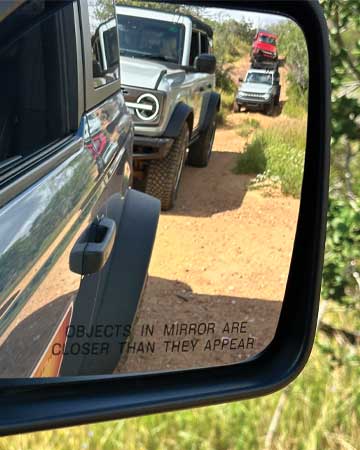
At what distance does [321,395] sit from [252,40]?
6.39 ft

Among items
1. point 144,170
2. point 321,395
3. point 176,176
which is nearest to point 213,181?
point 176,176

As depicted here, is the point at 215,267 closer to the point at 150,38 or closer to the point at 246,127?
the point at 246,127

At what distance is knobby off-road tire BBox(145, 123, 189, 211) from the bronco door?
15cm

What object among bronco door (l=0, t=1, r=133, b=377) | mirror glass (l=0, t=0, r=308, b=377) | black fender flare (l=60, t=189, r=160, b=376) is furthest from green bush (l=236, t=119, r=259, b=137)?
bronco door (l=0, t=1, r=133, b=377)

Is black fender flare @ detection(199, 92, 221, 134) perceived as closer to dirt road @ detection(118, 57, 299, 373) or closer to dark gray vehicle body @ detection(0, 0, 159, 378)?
dirt road @ detection(118, 57, 299, 373)

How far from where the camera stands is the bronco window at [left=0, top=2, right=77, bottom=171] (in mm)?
1268

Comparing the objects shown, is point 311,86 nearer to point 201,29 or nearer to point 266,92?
point 266,92

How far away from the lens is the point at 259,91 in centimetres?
136

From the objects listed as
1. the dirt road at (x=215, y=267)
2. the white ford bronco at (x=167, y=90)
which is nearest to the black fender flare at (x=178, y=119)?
the white ford bronco at (x=167, y=90)

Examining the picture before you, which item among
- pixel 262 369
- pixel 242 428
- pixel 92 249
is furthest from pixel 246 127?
pixel 242 428

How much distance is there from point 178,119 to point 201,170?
144mm

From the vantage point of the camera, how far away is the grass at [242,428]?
2455 mm

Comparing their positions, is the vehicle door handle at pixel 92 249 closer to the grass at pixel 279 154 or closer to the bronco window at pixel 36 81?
the bronco window at pixel 36 81

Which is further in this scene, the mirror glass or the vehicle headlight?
the vehicle headlight
